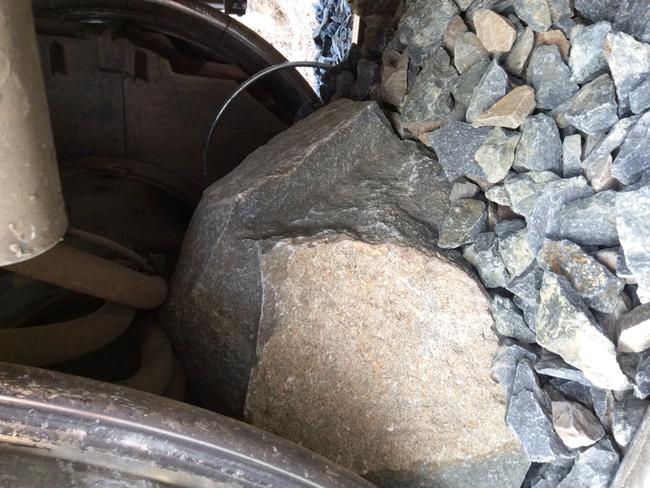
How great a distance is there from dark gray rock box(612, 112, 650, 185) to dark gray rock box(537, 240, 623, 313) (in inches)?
4.6

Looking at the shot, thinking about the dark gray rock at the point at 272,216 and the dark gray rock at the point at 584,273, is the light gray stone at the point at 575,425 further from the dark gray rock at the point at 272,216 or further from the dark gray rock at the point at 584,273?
the dark gray rock at the point at 272,216

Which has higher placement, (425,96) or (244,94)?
(425,96)

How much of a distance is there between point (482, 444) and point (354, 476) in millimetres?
238

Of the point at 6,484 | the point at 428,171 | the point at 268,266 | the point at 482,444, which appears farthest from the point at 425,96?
the point at 6,484

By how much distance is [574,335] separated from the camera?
0.91 metres

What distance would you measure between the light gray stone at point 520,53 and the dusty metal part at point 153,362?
79cm

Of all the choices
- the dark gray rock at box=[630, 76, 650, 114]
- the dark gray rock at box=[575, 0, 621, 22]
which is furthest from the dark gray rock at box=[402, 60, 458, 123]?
the dark gray rock at box=[630, 76, 650, 114]

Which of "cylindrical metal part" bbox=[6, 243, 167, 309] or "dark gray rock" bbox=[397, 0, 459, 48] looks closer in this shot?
"cylindrical metal part" bbox=[6, 243, 167, 309]

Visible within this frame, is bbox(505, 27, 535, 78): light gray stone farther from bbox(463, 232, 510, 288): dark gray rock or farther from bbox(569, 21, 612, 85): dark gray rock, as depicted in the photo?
bbox(463, 232, 510, 288): dark gray rock

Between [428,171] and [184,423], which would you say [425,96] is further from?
[184,423]

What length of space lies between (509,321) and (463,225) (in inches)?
6.9

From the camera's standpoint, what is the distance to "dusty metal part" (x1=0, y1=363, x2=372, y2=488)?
81 cm

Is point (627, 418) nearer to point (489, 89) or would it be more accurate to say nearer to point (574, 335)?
point (574, 335)

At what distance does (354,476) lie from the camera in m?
0.88
